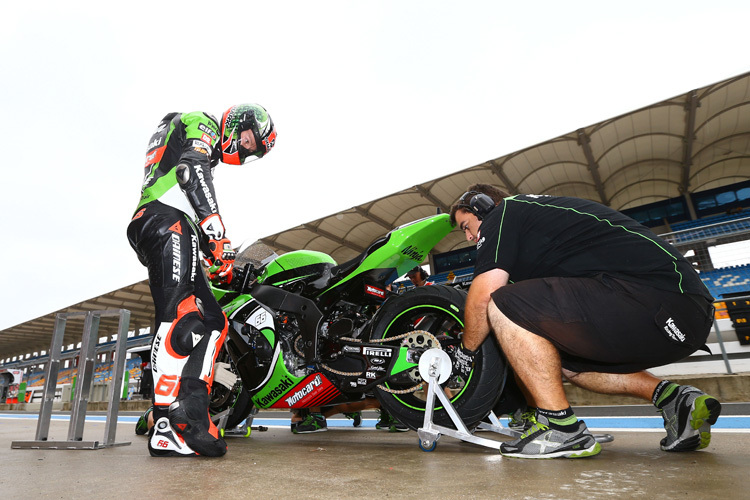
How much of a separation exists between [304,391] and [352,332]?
477 millimetres

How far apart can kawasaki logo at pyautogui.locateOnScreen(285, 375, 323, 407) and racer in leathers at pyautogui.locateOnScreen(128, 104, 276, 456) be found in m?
0.59

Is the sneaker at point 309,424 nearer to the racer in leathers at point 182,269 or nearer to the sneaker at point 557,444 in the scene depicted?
the racer in leathers at point 182,269

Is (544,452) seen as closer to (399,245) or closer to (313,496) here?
(313,496)

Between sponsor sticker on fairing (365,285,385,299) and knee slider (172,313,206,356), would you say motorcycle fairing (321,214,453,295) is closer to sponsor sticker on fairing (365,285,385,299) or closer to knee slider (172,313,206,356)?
sponsor sticker on fairing (365,285,385,299)

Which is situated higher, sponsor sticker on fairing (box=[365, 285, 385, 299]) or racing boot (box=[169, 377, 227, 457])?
sponsor sticker on fairing (box=[365, 285, 385, 299])

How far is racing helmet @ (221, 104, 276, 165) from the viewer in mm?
2803

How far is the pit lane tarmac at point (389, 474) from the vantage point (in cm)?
124

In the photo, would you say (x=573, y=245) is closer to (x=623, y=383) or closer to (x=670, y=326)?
(x=670, y=326)

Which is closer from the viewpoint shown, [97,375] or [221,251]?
[221,251]

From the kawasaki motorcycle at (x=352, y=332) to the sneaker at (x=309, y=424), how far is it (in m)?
0.67

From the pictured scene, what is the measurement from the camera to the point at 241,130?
9.24 feet

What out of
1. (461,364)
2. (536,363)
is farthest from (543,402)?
(461,364)

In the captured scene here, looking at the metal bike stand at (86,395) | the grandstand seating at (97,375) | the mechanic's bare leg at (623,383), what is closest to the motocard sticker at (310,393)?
the metal bike stand at (86,395)

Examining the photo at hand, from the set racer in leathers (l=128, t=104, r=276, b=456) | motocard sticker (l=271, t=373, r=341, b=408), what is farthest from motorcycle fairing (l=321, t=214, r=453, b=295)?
racer in leathers (l=128, t=104, r=276, b=456)
